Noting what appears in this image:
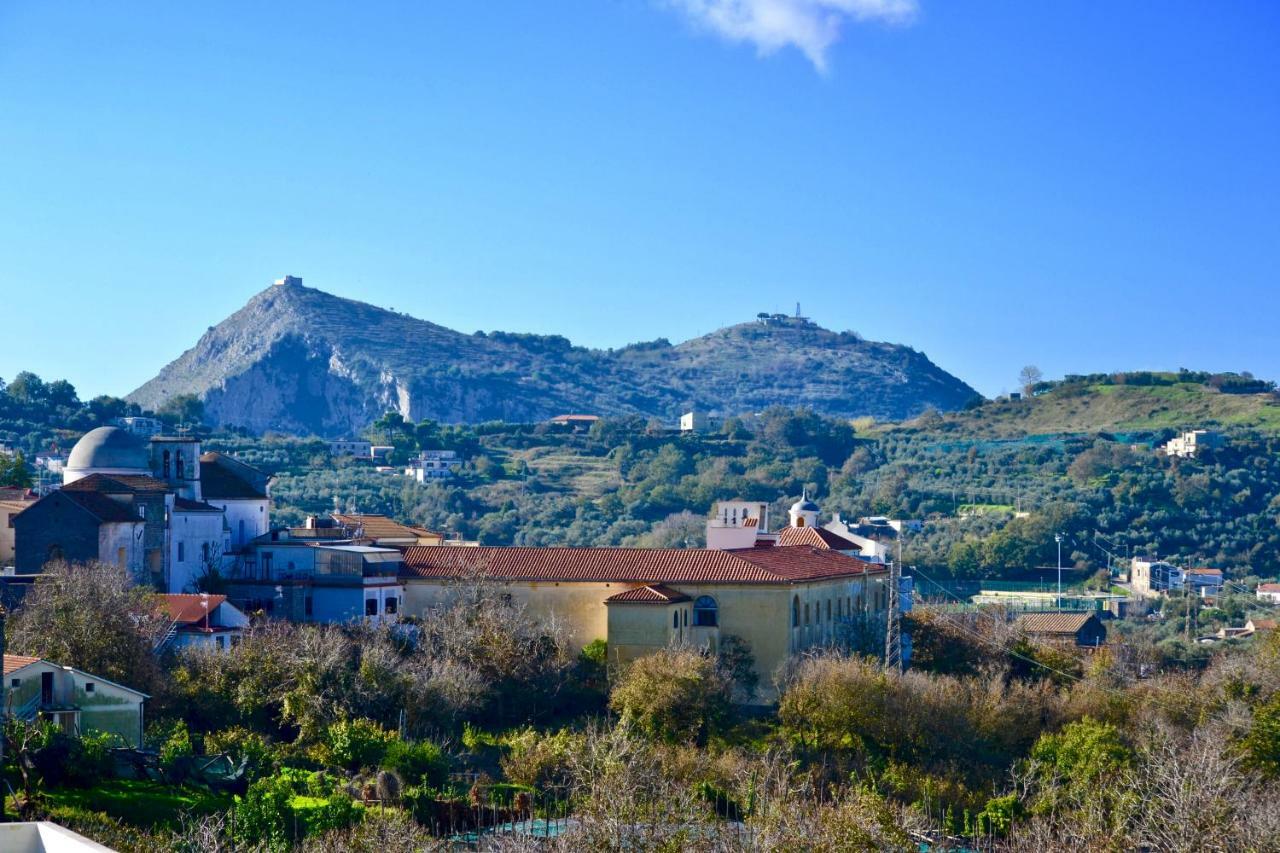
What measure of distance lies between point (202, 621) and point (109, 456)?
9.42m

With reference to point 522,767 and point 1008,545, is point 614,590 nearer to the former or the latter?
point 522,767

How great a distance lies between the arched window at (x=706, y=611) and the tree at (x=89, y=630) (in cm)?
1470

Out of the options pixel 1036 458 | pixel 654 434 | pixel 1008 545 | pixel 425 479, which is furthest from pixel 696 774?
pixel 654 434

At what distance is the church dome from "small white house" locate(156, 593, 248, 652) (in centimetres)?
671

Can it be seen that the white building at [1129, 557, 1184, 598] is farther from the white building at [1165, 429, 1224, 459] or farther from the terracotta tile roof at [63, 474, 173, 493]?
the terracotta tile roof at [63, 474, 173, 493]

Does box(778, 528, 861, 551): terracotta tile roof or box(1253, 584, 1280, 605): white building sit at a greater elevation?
box(778, 528, 861, 551): terracotta tile roof

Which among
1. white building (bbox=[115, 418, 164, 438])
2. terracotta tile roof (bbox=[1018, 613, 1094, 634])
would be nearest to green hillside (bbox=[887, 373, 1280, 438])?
terracotta tile roof (bbox=[1018, 613, 1094, 634])

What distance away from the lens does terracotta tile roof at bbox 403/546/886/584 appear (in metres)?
56.1

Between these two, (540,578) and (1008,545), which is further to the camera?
(1008,545)

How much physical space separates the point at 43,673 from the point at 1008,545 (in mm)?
65491

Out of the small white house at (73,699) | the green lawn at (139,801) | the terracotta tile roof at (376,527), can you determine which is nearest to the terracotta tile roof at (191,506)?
the terracotta tile roof at (376,527)

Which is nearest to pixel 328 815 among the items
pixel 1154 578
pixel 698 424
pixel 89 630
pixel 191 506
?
pixel 89 630

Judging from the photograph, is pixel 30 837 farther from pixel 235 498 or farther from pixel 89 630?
pixel 235 498

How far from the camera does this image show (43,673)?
42.6 metres
